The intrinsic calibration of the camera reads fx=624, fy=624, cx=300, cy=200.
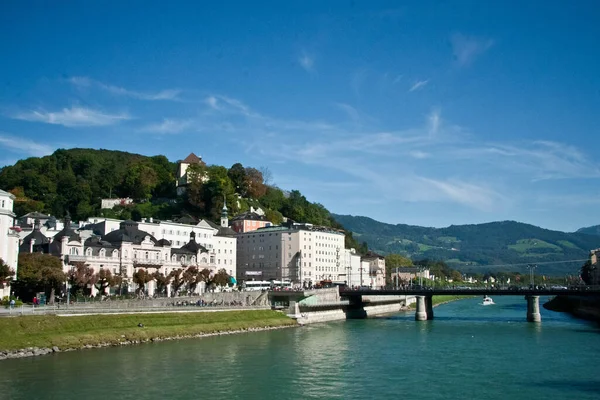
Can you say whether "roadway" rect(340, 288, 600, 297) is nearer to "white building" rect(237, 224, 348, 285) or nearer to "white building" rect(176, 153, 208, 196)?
"white building" rect(237, 224, 348, 285)

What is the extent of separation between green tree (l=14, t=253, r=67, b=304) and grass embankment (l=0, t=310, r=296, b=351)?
10.6m

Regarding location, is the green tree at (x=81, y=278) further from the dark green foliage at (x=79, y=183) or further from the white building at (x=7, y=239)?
the dark green foliage at (x=79, y=183)

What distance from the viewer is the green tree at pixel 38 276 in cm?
6134

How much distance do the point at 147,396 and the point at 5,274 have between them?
30665 millimetres

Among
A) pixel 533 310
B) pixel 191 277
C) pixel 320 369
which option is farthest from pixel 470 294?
pixel 320 369

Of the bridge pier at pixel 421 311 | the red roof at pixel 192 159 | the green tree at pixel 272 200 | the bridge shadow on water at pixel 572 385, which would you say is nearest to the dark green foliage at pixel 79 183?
the red roof at pixel 192 159

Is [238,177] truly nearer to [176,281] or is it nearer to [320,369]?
[176,281]

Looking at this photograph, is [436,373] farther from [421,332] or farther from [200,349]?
[421,332]

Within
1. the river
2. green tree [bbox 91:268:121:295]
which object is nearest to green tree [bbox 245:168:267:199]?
green tree [bbox 91:268:121:295]

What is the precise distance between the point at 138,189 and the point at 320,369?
9939 centimetres

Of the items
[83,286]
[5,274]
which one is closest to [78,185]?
[83,286]

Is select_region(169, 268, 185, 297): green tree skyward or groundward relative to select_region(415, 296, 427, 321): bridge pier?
skyward

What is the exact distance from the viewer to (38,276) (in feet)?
200

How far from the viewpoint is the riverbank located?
4394 cm
